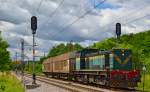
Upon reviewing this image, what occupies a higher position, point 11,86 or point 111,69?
point 111,69

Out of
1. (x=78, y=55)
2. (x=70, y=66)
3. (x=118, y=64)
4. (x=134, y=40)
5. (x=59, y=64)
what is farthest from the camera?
(x=134, y=40)

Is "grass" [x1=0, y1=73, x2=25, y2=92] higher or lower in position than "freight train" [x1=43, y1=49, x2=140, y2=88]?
lower

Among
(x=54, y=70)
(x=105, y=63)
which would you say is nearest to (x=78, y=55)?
(x=105, y=63)

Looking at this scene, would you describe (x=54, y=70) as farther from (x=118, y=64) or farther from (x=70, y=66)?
(x=118, y=64)

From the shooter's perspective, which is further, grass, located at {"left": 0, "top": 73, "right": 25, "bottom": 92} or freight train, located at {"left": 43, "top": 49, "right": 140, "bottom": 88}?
freight train, located at {"left": 43, "top": 49, "right": 140, "bottom": 88}

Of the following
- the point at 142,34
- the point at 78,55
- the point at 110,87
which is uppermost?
the point at 142,34

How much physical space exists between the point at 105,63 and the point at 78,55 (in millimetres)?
12230

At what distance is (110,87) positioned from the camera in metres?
38.4

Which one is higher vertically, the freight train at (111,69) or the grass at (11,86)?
the freight train at (111,69)

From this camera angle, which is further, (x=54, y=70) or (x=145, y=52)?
(x=145, y=52)

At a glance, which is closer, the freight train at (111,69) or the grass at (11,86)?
the grass at (11,86)

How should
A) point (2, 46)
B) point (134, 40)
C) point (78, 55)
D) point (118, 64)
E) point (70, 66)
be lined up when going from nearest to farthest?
point (118, 64) < point (78, 55) < point (70, 66) < point (2, 46) < point (134, 40)

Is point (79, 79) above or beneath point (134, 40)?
beneath

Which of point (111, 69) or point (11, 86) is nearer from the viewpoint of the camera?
point (11, 86)
